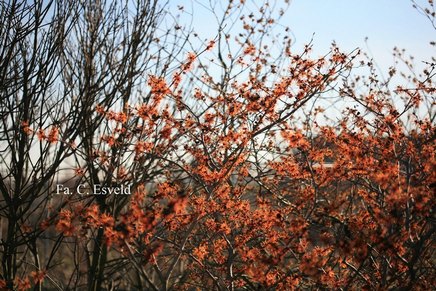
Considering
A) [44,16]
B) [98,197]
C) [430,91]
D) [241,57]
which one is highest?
[44,16]

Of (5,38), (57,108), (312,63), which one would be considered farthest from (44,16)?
(312,63)

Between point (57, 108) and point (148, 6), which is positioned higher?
point (148, 6)

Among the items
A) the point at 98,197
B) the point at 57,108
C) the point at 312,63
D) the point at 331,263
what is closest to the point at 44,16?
the point at 57,108

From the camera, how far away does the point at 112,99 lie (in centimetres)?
729

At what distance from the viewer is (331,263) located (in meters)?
6.80

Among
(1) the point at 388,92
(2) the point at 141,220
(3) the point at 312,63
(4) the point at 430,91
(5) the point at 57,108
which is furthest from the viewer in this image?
(1) the point at 388,92

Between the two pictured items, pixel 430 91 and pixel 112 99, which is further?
pixel 112 99

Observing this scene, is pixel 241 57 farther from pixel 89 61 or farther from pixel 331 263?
pixel 331 263

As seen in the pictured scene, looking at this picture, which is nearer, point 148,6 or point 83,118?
point 83,118

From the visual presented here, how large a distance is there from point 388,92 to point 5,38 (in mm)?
6248

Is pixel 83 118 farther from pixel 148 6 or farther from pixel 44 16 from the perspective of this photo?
pixel 148 6

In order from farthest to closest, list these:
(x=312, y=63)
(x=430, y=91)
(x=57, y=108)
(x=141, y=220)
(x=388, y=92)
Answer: (x=388, y=92) < (x=57, y=108) < (x=430, y=91) < (x=312, y=63) < (x=141, y=220)

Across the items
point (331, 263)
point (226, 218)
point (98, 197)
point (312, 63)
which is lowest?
point (331, 263)

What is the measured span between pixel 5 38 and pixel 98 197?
272cm
